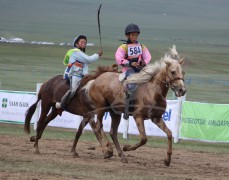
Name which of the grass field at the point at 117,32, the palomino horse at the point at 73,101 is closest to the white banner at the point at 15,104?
the palomino horse at the point at 73,101

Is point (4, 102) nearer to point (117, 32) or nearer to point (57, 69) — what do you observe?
point (57, 69)

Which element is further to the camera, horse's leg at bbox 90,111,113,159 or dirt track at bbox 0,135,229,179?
horse's leg at bbox 90,111,113,159

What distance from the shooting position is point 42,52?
67.4 m

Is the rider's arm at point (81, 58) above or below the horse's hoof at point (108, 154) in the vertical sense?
above

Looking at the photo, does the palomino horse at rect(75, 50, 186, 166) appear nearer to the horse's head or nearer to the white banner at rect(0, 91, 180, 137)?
the horse's head

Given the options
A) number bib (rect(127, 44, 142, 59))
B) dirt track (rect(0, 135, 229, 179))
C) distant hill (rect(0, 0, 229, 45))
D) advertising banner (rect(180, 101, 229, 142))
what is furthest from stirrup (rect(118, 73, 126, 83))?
distant hill (rect(0, 0, 229, 45))

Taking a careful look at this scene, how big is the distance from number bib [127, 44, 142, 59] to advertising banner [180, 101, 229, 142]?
17.7 ft

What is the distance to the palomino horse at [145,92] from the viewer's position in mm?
12703

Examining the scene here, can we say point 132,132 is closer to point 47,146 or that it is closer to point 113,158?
point 47,146

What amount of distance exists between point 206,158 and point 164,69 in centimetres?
310

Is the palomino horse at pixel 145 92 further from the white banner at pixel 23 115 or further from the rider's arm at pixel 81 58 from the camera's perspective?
the white banner at pixel 23 115

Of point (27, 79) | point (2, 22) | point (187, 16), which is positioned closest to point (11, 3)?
point (2, 22)

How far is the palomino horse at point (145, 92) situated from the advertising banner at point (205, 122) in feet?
16.7

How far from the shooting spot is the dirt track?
1117 cm
